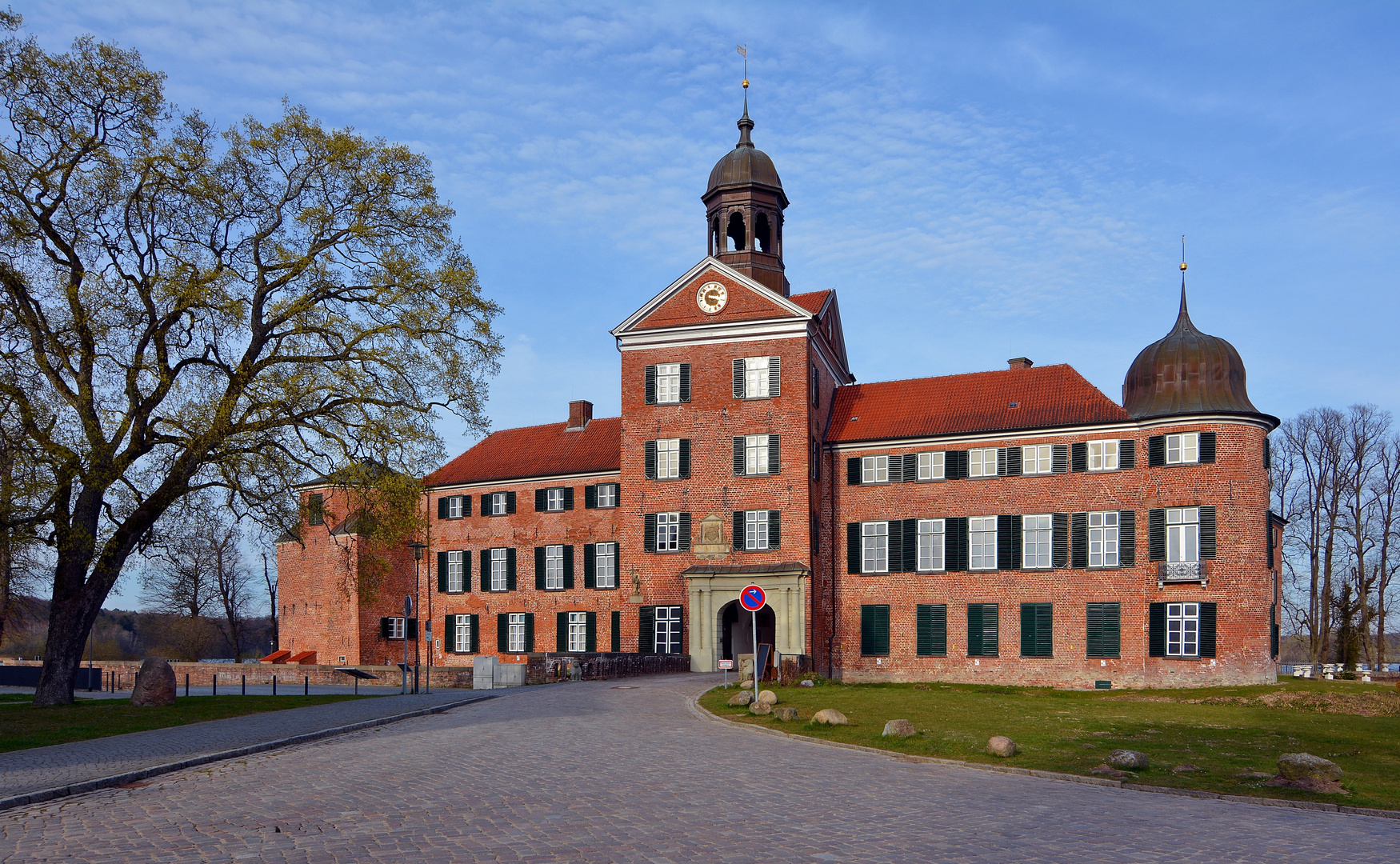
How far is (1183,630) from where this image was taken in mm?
34438

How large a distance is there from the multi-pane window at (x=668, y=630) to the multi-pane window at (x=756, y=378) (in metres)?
7.58

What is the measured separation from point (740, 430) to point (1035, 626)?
11.3m

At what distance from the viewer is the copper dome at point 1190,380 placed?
35000 mm

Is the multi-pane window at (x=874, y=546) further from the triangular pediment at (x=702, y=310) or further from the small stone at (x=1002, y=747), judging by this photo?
the small stone at (x=1002, y=747)

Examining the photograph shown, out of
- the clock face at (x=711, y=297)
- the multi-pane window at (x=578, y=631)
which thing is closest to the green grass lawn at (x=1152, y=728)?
the clock face at (x=711, y=297)

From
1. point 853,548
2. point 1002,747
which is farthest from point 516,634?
point 1002,747

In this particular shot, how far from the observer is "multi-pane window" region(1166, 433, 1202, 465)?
34.9 m

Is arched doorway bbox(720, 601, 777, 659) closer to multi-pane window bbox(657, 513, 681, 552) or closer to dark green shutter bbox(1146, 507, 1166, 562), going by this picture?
multi-pane window bbox(657, 513, 681, 552)

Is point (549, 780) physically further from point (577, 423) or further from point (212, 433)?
point (577, 423)

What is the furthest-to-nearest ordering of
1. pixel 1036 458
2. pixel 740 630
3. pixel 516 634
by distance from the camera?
pixel 516 634, pixel 740 630, pixel 1036 458

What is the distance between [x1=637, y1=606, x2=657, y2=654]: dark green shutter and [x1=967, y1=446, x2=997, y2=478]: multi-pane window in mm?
11508

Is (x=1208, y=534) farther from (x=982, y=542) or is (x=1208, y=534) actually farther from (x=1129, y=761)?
(x=1129, y=761)

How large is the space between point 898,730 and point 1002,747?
223 centimetres

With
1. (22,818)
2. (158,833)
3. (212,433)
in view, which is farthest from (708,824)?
(212,433)
